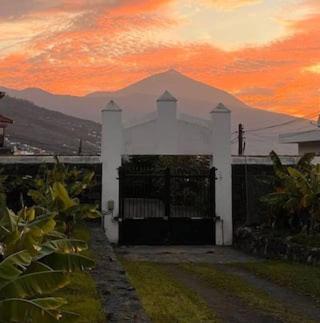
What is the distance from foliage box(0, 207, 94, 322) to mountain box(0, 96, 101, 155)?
43.8m

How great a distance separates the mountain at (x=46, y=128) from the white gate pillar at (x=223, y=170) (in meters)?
32.9

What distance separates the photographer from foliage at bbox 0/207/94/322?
538cm

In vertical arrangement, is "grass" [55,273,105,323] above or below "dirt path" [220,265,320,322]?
above

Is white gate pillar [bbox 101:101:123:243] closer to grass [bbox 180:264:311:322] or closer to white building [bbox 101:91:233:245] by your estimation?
white building [bbox 101:91:233:245]

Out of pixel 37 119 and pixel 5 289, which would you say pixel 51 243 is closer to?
pixel 5 289

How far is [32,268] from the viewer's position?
627cm

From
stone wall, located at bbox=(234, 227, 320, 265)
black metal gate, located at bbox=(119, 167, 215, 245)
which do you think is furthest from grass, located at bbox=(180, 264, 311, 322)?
black metal gate, located at bbox=(119, 167, 215, 245)

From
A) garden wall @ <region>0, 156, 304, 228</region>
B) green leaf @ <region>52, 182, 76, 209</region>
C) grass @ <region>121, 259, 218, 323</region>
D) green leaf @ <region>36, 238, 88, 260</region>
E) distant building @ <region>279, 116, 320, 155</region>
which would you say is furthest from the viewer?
distant building @ <region>279, 116, 320, 155</region>

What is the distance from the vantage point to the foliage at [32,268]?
5.38 metres

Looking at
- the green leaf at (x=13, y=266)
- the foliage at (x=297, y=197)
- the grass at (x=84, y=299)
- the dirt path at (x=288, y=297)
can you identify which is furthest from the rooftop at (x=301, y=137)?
the green leaf at (x=13, y=266)

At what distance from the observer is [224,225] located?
62.0 feet

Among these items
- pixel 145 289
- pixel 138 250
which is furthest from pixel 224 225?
pixel 145 289

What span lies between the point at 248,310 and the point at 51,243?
4052 millimetres

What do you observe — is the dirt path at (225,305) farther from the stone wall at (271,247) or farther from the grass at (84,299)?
the stone wall at (271,247)
